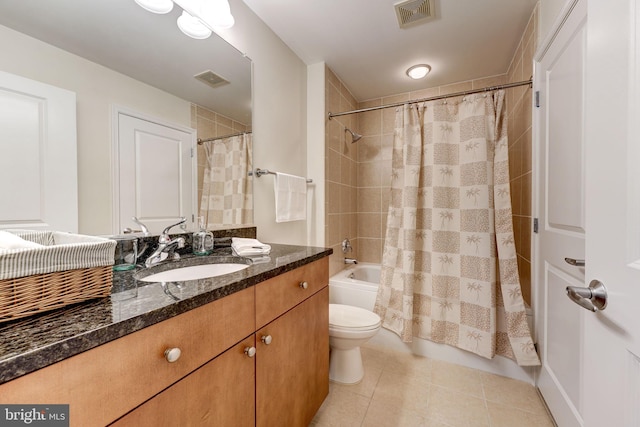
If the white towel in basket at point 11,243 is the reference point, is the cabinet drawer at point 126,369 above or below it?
below

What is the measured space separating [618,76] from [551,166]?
902 millimetres

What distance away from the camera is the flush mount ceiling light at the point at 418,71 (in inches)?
88.6

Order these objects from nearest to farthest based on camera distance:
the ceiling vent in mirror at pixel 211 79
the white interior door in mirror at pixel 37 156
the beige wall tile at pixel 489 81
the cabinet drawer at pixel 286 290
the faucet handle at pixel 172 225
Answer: the white interior door in mirror at pixel 37 156
the cabinet drawer at pixel 286 290
the faucet handle at pixel 172 225
the ceiling vent in mirror at pixel 211 79
the beige wall tile at pixel 489 81

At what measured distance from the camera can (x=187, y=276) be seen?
1.07 meters

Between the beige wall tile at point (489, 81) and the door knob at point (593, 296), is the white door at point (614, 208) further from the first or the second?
the beige wall tile at point (489, 81)

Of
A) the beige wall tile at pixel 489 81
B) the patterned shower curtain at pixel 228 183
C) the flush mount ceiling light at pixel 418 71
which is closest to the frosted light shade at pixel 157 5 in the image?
the patterned shower curtain at pixel 228 183

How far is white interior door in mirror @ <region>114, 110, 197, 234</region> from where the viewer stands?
40.6 inches

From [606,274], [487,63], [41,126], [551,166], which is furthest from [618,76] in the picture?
[487,63]

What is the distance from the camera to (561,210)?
119 cm

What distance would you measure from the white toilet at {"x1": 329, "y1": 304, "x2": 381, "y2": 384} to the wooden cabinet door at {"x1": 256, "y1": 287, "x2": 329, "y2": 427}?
22 centimetres

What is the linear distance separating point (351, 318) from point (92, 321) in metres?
1.40

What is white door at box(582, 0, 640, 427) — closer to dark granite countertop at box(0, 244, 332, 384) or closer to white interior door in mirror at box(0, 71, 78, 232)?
dark granite countertop at box(0, 244, 332, 384)

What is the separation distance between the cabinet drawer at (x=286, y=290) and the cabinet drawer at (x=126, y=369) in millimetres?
143

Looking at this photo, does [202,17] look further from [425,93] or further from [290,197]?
[425,93]
